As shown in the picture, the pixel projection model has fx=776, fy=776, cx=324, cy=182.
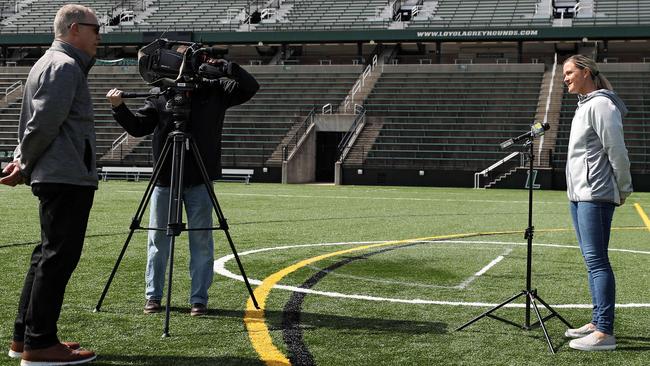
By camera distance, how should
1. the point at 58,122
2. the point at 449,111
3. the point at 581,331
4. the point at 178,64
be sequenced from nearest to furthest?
the point at 58,122
the point at 581,331
the point at 178,64
the point at 449,111

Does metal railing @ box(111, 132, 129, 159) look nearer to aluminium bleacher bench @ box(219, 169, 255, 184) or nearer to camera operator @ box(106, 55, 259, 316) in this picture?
aluminium bleacher bench @ box(219, 169, 255, 184)

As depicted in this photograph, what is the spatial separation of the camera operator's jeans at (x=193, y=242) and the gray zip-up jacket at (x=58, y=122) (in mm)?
1501

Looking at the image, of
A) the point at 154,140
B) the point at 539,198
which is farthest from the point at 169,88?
the point at 539,198

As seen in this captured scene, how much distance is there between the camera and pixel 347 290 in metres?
7.56

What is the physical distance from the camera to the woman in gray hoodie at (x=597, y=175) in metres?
5.36

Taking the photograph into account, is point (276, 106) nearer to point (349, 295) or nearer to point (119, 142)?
point (119, 142)

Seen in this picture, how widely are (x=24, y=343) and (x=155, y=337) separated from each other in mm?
950

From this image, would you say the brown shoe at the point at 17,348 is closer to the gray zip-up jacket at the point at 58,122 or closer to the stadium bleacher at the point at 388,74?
the gray zip-up jacket at the point at 58,122

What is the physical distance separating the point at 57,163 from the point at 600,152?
364cm

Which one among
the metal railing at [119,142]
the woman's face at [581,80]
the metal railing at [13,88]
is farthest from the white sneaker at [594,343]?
the metal railing at [13,88]

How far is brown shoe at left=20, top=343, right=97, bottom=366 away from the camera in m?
4.76

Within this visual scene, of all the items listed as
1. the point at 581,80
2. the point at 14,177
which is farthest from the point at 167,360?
the point at 581,80

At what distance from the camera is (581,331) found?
5719 millimetres

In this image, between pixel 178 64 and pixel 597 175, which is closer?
pixel 597 175
